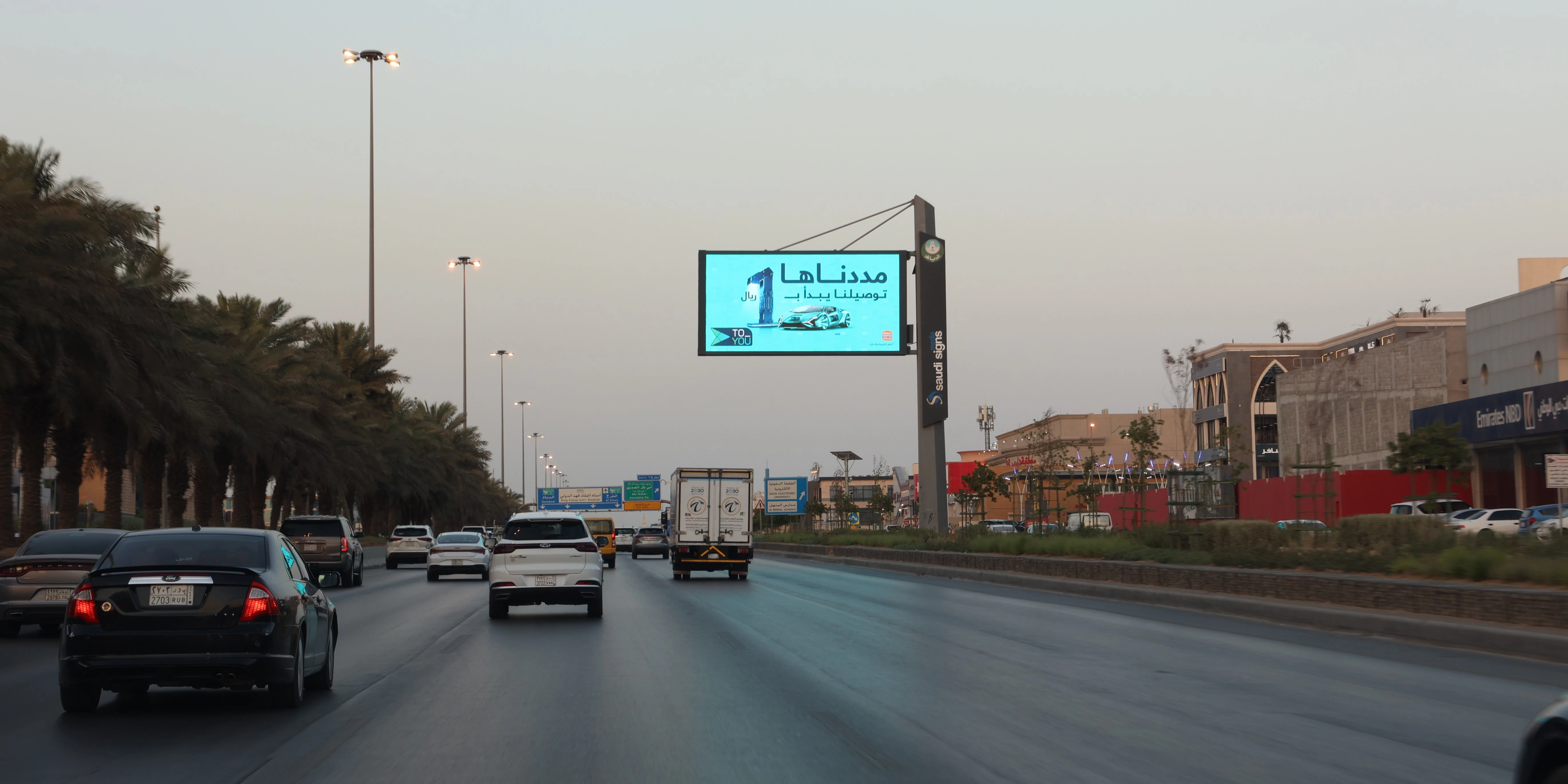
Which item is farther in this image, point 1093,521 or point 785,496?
point 785,496

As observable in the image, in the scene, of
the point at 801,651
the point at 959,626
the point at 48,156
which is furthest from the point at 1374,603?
the point at 48,156

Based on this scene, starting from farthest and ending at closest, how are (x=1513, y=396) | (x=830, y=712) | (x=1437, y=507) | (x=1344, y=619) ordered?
1. (x=1513, y=396)
2. (x=1437, y=507)
3. (x=1344, y=619)
4. (x=830, y=712)

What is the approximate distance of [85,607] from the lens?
432 inches

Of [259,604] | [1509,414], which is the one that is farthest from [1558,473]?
[1509,414]

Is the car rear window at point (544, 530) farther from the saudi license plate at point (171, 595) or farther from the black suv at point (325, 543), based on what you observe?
the black suv at point (325, 543)

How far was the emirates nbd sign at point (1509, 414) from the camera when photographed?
48875mm

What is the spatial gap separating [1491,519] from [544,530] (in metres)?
34.4

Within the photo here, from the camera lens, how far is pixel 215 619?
1111 centimetres

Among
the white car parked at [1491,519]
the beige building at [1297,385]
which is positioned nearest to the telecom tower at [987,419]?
the beige building at [1297,385]

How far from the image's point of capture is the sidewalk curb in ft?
50.2

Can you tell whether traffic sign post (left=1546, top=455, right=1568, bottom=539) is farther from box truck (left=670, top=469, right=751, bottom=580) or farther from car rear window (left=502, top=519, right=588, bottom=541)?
box truck (left=670, top=469, right=751, bottom=580)

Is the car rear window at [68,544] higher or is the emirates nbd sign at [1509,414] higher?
the emirates nbd sign at [1509,414]

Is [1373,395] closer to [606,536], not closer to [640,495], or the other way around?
[606,536]

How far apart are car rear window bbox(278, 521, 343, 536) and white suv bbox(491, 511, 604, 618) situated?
15.2 m
